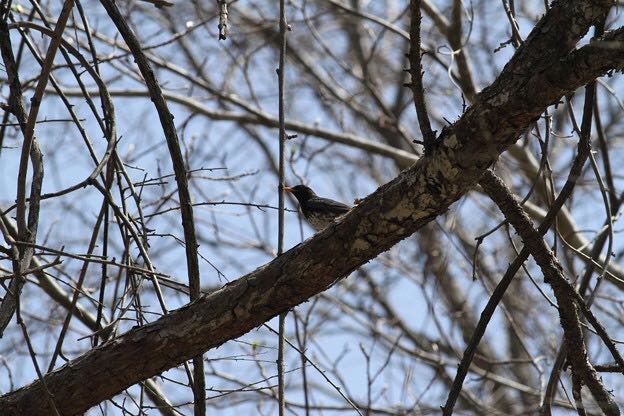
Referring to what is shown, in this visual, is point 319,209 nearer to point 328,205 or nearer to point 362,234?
point 328,205

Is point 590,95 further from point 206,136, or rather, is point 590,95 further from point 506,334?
point 506,334

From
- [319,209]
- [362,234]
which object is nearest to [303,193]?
[319,209]

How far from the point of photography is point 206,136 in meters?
8.23

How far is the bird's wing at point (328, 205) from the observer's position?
5.89 m

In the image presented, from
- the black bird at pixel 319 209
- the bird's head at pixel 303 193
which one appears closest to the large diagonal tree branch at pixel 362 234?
the black bird at pixel 319 209

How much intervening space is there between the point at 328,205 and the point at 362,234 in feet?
11.2

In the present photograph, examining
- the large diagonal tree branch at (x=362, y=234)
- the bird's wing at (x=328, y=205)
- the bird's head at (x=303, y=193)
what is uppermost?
the bird's head at (x=303, y=193)

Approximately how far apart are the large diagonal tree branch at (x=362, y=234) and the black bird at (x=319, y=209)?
10.2 feet

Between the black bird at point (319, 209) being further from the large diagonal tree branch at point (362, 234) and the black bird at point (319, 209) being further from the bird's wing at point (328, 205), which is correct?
the large diagonal tree branch at point (362, 234)

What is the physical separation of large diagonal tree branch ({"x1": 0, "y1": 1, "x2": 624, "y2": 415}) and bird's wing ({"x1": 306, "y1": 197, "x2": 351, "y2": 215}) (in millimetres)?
3174

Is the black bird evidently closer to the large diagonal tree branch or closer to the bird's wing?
the bird's wing

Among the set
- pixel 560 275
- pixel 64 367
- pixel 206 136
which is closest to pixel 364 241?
pixel 560 275

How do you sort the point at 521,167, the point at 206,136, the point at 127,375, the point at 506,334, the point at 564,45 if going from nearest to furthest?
1. the point at 564,45
2. the point at 127,375
3. the point at 521,167
4. the point at 206,136
5. the point at 506,334

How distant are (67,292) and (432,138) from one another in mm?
3008
